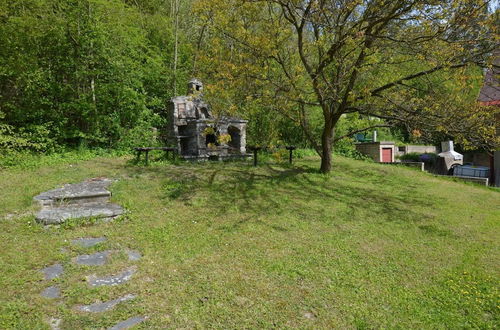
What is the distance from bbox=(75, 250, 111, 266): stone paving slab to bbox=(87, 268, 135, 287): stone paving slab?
324mm

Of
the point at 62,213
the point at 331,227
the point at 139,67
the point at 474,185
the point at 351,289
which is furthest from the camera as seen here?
the point at 139,67

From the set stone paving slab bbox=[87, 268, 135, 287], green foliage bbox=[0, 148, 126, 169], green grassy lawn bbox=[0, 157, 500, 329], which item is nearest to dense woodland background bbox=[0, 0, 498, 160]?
green foliage bbox=[0, 148, 126, 169]

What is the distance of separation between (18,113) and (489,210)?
537 inches

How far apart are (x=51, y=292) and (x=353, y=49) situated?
268 inches

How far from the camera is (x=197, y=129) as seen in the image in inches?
408

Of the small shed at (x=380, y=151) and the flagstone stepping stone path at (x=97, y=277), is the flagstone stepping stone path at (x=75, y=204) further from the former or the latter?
the small shed at (x=380, y=151)

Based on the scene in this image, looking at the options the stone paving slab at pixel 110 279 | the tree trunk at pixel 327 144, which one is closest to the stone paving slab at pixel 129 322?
the stone paving slab at pixel 110 279

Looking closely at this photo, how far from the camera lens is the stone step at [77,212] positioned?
448 centimetres

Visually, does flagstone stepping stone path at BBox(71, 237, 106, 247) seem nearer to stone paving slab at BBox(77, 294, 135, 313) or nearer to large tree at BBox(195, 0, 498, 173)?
stone paving slab at BBox(77, 294, 135, 313)

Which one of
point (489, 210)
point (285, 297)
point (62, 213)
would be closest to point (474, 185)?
point (489, 210)

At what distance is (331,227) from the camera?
16.8 ft

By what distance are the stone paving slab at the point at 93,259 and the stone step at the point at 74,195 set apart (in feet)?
6.62

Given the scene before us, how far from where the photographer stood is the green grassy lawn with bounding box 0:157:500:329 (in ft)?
9.21

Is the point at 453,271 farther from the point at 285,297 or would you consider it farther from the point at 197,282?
the point at 197,282
